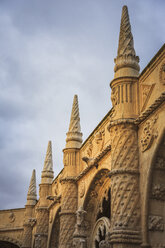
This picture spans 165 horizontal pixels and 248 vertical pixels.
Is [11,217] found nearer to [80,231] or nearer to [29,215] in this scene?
[29,215]

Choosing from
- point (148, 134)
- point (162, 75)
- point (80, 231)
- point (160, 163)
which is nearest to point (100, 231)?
point (80, 231)

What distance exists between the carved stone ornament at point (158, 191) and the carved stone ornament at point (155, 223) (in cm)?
47

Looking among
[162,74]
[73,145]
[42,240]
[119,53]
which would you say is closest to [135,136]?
[162,74]

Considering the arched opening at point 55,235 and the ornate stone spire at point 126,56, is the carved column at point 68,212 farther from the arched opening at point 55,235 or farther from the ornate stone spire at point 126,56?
the ornate stone spire at point 126,56

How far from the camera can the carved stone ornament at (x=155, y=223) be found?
8.55 m

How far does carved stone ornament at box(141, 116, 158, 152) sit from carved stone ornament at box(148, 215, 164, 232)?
5.48 feet

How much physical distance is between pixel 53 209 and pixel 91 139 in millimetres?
7551

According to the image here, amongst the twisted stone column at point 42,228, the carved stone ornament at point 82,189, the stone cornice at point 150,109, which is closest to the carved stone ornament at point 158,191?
the stone cornice at point 150,109

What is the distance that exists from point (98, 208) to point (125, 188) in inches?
184

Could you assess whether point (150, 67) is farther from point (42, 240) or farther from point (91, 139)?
point (42, 240)

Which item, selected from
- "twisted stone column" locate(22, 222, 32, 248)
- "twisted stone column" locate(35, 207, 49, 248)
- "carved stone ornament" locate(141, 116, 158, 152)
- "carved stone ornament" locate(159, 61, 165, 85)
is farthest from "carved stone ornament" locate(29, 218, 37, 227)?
"carved stone ornament" locate(159, 61, 165, 85)

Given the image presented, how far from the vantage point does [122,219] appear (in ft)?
29.3

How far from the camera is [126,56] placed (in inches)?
418

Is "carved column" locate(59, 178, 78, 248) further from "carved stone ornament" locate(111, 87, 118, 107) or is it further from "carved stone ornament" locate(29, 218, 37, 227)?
"carved stone ornament" locate(29, 218, 37, 227)
